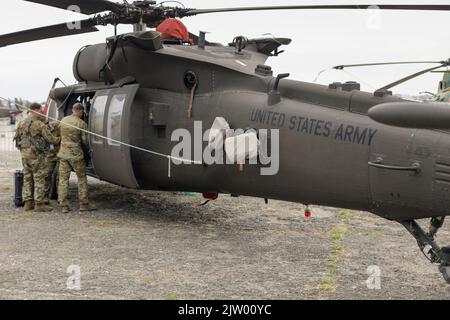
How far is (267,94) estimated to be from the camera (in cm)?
615

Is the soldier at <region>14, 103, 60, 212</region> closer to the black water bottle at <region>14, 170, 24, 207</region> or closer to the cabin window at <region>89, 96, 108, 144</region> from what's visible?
the black water bottle at <region>14, 170, 24, 207</region>

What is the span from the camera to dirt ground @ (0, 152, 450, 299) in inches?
191

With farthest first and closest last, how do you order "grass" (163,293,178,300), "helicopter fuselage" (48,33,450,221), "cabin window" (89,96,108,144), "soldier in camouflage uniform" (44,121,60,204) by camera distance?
"soldier in camouflage uniform" (44,121,60,204) < "cabin window" (89,96,108,144) < "helicopter fuselage" (48,33,450,221) < "grass" (163,293,178,300)

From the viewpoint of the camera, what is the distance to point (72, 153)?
8.12 m

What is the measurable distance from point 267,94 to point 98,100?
2.87 meters

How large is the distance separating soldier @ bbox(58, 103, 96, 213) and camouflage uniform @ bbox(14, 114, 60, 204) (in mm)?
329

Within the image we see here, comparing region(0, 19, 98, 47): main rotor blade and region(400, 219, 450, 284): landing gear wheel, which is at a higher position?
region(0, 19, 98, 47): main rotor blade

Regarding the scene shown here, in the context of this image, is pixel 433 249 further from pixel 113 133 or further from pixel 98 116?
pixel 98 116

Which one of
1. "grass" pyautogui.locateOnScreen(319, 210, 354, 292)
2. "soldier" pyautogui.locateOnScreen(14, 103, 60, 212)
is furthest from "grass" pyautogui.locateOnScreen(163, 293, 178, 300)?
"soldier" pyautogui.locateOnScreen(14, 103, 60, 212)

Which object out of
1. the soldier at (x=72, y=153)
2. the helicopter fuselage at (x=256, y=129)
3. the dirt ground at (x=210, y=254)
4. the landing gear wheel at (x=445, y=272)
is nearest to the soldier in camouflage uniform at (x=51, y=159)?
the soldier at (x=72, y=153)

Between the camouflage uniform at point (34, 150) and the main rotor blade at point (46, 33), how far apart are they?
3.81 feet
